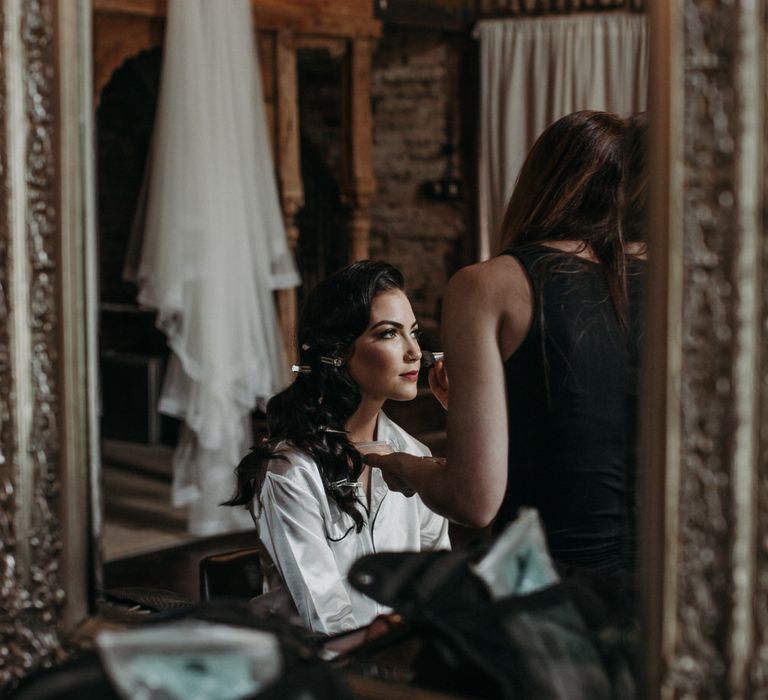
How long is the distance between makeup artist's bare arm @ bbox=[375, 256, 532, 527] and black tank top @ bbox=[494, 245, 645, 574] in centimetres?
1


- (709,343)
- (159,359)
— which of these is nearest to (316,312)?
(159,359)

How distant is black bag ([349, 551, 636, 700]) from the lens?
0.94 meters

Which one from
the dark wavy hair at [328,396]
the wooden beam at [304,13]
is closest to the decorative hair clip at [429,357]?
the dark wavy hair at [328,396]

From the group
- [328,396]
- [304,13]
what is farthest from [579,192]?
[304,13]

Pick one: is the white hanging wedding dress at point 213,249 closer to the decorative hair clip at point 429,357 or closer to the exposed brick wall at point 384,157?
the exposed brick wall at point 384,157

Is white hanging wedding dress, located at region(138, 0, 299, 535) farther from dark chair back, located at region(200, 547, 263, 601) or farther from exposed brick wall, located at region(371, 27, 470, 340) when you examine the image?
exposed brick wall, located at region(371, 27, 470, 340)

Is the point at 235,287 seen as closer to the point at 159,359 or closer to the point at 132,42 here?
the point at 159,359

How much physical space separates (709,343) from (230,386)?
1.27 meters

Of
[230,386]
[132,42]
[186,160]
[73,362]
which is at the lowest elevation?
[230,386]

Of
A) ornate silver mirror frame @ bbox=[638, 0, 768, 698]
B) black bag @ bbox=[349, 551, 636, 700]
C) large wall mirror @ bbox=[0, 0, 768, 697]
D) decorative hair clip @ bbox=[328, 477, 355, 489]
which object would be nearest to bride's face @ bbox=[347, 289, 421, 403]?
decorative hair clip @ bbox=[328, 477, 355, 489]

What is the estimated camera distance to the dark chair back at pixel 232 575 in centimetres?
142

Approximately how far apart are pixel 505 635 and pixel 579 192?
1.54ft

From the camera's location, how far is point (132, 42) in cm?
144

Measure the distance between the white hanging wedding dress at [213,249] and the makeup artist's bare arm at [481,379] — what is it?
395 mm
